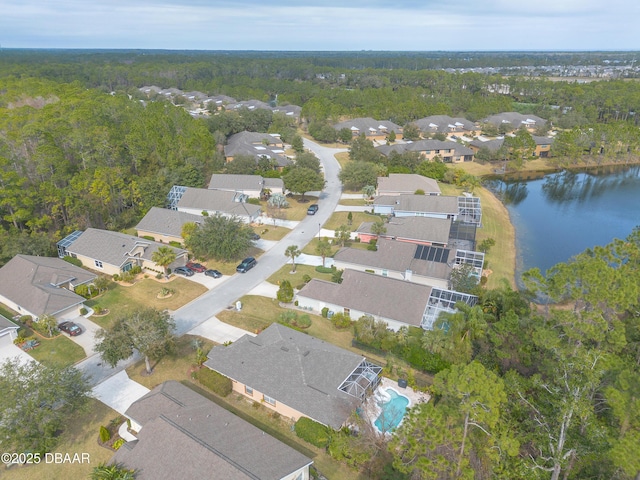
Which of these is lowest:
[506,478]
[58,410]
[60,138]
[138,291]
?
[138,291]

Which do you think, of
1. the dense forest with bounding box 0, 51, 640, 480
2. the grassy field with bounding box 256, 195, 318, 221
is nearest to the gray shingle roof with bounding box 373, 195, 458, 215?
the grassy field with bounding box 256, 195, 318, 221

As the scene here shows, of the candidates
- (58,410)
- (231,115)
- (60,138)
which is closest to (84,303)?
(58,410)

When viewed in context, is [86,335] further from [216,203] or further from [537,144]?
[537,144]

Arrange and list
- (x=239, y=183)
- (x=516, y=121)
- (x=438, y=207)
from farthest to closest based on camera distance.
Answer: (x=516, y=121), (x=239, y=183), (x=438, y=207)

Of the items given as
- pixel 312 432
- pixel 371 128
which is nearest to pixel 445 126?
pixel 371 128

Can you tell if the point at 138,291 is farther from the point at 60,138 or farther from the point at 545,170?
the point at 545,170

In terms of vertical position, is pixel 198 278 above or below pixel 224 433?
below
